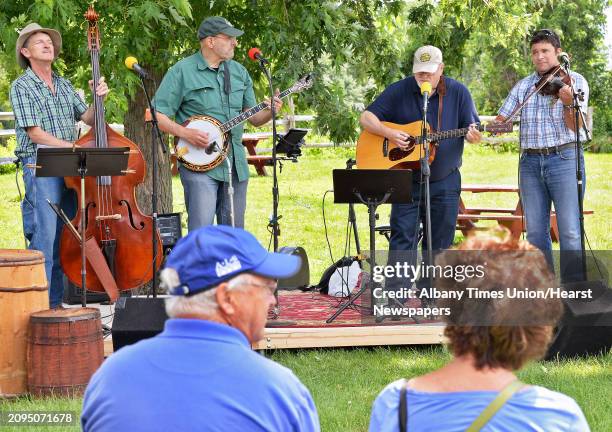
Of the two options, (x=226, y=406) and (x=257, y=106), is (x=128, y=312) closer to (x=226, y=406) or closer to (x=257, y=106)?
(x=257, y=106)

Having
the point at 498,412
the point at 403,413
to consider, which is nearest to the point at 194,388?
the point at 403,413

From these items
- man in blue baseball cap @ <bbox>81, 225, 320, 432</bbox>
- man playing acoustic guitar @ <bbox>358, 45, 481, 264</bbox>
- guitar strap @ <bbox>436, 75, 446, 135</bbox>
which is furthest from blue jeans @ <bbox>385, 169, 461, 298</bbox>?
man in blue baseball cap @ <bbox>81, 225, 320, 432</bbox>

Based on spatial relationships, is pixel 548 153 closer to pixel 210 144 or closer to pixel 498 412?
pixel 210 144

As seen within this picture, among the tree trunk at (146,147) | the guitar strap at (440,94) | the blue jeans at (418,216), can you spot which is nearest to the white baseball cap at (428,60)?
the guitar strap at (440,94)

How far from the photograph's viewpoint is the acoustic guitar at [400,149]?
700 centimetres

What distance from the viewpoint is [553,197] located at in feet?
23.3

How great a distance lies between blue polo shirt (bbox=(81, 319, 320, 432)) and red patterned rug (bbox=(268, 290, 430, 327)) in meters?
4.40

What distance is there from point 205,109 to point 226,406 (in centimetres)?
506

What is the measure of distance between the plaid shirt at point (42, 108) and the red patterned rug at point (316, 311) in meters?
1.96

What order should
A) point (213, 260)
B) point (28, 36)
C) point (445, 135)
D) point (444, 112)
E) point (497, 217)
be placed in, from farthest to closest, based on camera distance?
point (497, 217)
point (444, 112)
point (445, 135)
point (28, 36)
point (213, 260)

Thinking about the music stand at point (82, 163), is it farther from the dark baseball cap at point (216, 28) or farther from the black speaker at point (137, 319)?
Answer: the dark baseball cap at point (216, 28)

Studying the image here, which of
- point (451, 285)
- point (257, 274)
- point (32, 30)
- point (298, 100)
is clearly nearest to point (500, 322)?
point (451, 285)

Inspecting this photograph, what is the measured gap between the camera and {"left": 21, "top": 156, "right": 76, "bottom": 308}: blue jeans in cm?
682

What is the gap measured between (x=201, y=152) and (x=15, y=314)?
1827 mm
